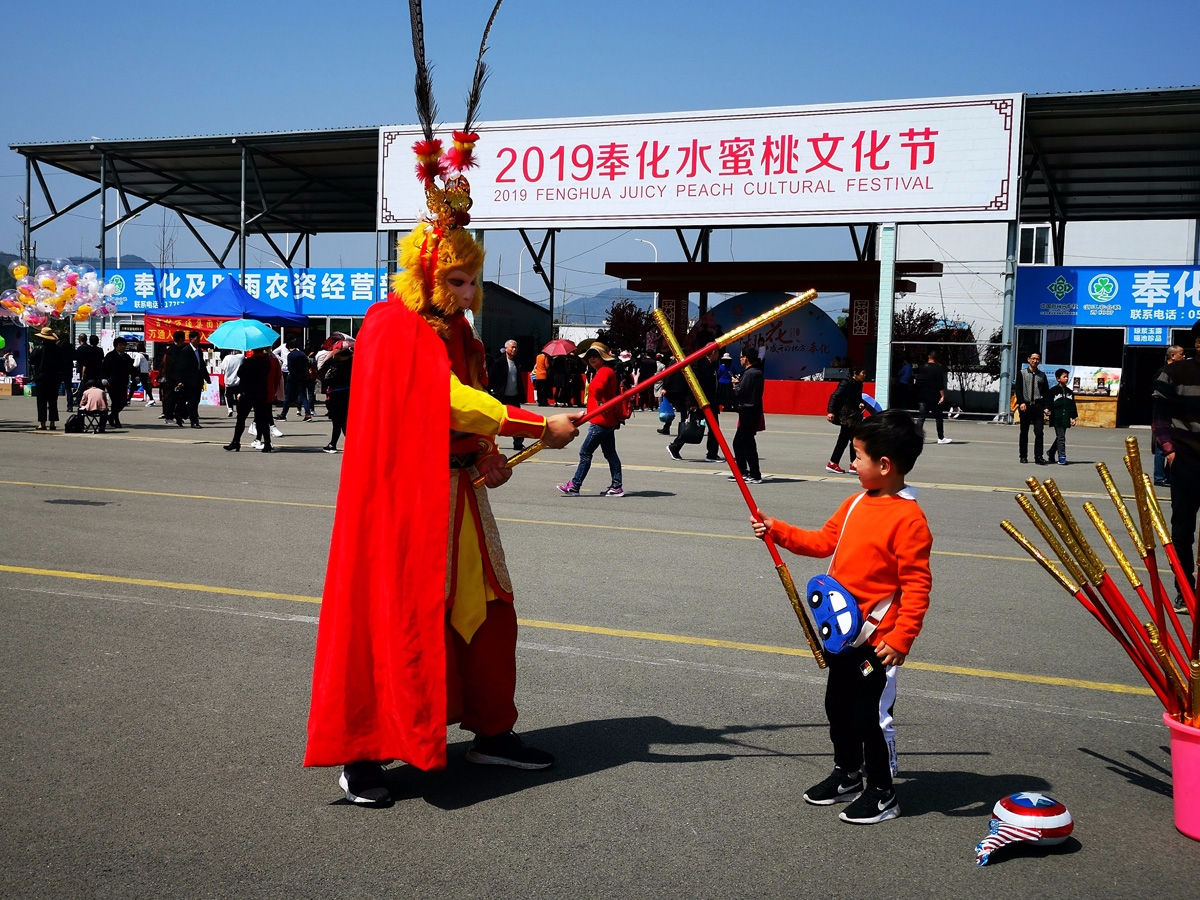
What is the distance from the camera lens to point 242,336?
22.8m

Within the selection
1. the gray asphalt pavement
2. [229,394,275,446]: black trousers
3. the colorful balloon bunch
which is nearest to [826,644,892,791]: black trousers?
the gray asphalt pavement

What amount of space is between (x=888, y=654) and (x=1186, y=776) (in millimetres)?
979

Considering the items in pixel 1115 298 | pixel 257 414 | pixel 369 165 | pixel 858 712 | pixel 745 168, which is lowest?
pixel 858 712

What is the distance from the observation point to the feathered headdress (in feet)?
12.6

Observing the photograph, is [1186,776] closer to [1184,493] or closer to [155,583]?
[1184,493]

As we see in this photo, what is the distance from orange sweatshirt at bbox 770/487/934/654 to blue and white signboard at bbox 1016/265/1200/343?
2495cm

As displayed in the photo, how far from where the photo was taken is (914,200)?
26203 mm

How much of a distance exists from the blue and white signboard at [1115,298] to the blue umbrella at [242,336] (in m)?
17.3

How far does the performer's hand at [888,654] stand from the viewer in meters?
3.48

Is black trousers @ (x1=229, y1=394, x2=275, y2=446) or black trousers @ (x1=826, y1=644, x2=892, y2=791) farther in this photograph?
black trousers @ (x1=229, y1=394, x2=275, y2=446)

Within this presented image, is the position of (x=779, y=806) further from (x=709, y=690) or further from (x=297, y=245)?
(x=297, y=245)

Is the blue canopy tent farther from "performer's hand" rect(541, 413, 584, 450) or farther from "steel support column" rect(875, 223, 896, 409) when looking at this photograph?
"performer's hand" rect(541, 413, 584, 450)

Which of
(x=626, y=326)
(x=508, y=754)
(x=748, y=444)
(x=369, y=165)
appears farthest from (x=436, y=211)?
(x=626, y=326)

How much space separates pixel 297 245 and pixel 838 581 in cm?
4253
